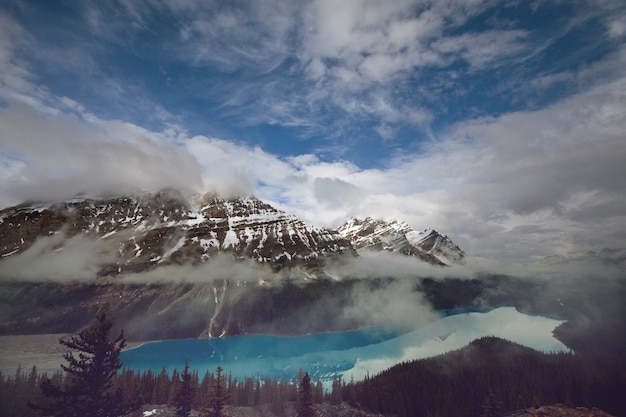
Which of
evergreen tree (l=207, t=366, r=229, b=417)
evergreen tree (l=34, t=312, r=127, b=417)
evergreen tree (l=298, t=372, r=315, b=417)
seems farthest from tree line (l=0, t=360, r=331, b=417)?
evergreen tree (l=34, t=312, r=127, b=417)

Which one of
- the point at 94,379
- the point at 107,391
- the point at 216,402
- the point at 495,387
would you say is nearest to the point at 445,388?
the point at 495,387

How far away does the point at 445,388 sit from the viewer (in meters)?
116

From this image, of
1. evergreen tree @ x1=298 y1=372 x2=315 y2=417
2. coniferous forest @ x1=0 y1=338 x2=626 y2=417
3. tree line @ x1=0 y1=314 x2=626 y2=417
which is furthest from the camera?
coniferous forest @ x1=0 y1=338 x2=626 y2=417

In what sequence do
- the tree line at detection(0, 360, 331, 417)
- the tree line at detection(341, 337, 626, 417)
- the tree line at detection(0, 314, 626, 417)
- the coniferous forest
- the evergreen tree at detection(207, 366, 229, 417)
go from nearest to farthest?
the tree line at detection(0, 360, 331, 417), the evergreen tree at detection(207, 366, 229, 417), the tree line at detection(0, 314, 626, 417), the coniferous forest, the tree line at detection(341, 337, 626, 417)

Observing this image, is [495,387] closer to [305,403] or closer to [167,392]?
[305,403]

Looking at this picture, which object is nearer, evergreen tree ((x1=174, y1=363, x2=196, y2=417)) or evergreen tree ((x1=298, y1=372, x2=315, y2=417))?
evergreen tree ((x1=174, y1=363, x2=196, y2=417))

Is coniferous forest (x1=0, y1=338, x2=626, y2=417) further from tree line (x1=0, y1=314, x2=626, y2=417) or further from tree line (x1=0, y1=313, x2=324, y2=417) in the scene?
tree line (x1=0, y1=313, x2=324, y2=417)

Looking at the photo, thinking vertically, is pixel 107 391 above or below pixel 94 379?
below

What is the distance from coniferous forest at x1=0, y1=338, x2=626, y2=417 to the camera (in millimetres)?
103175

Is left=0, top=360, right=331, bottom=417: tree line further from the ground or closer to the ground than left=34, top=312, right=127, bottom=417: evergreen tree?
closer to the ground

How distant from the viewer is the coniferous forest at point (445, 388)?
103175 millimetres

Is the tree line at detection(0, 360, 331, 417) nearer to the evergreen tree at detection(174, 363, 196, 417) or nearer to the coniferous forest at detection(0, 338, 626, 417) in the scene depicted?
the evergreen tree at detection(174, 363, 196, 417)

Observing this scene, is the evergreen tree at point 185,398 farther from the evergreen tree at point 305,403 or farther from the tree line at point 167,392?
the evergreen tree at point 305,403

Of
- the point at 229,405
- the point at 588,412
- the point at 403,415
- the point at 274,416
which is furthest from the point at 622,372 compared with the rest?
the point at 229,405
